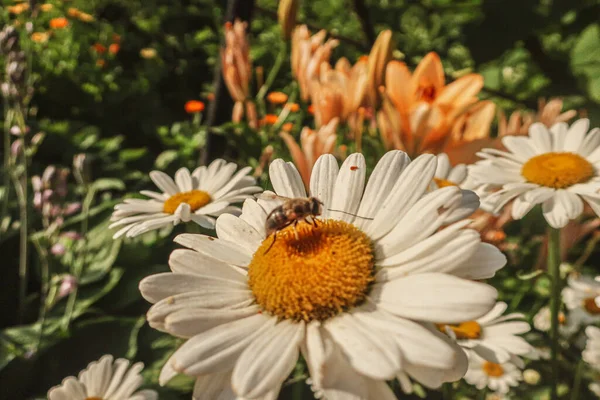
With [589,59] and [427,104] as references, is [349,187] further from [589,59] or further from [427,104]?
[589,59]

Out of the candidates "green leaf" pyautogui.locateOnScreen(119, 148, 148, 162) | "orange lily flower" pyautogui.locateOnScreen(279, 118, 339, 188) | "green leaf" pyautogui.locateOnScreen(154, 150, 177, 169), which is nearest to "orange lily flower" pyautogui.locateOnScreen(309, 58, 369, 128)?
"orange lily flower" pyautogui.locateOnScreen(279, 118, 339, 188)

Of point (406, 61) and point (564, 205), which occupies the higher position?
point (406, 61)

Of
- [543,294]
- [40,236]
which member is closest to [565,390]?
[543,294]

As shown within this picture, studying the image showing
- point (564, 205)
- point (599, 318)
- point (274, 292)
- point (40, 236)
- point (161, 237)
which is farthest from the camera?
point (161, 237)

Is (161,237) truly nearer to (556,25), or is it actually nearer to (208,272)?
(208,272)

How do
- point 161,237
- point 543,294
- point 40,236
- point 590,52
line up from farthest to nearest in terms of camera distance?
point 590,52, point 161,237, point 543,294, point 40,236

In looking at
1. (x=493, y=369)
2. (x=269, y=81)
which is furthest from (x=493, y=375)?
(x=269, y=81)

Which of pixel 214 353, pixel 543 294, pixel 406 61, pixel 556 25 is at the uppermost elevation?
pixel 556 25
